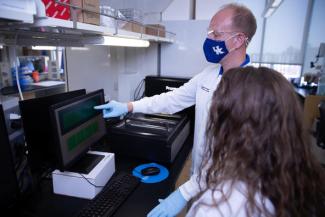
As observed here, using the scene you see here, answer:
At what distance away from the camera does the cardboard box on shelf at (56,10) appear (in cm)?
77

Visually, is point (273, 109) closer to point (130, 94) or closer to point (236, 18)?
point (236, 18)

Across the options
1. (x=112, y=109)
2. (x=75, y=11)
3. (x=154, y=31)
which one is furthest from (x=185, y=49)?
(x=75, y=11)

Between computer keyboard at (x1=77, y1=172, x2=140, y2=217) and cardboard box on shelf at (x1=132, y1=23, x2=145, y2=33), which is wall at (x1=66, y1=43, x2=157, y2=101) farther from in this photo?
computer keyboard at (x1=77, y1=172, x2=140, y2=217)

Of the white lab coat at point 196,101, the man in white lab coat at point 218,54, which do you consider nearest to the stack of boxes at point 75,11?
the man in white lab coat at point 218,54

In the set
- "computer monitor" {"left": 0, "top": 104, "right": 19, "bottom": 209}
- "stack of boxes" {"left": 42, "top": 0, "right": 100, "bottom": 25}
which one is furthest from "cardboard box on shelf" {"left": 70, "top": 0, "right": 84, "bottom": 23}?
"computer monitor" {"left": 0, "top": 104, "right": 19, "bottom": 209}

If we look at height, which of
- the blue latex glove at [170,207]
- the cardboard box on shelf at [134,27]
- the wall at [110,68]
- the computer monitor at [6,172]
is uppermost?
the cardboard box on shelf at [134,27]

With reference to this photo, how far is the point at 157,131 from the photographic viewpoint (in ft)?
4.60

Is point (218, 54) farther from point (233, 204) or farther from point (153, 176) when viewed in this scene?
point (233, 204)

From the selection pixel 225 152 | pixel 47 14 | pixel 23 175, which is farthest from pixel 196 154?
pixel 47 14

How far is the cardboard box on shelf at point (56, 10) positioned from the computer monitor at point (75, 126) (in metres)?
0.32

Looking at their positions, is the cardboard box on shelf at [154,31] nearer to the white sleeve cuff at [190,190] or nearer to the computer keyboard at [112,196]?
the computer keyboard at [112,196]

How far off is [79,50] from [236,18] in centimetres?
110

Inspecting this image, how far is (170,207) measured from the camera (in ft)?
3.02

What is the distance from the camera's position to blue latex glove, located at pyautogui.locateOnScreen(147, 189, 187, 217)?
900 mm
